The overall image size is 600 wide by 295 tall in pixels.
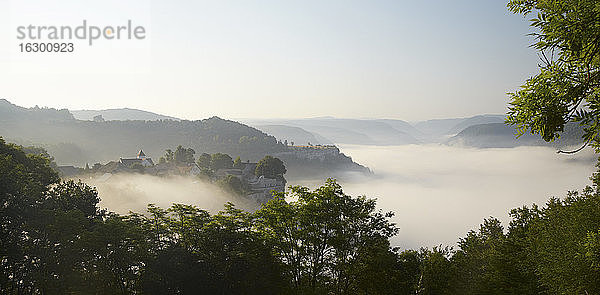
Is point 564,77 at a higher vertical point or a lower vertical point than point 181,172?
higher

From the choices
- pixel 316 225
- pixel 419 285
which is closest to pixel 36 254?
pixel 316 225

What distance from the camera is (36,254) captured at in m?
21.4

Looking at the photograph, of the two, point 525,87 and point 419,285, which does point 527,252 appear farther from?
point 525,87

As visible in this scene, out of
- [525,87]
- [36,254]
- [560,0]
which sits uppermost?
[560,0]

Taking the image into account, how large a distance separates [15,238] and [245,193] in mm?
81614

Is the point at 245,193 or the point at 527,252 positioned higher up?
the point at 527,252

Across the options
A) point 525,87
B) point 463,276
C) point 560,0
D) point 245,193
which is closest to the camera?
point 560,0

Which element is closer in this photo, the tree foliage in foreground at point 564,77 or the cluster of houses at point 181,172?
the tree foliage in foreground at point 564,77

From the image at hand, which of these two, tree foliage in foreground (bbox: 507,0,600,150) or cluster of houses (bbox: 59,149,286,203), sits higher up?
tree foliage in foreground (bbox: 507,0,600,150)

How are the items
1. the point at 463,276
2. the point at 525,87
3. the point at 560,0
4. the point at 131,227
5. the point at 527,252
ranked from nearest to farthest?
the point at 560,0, the point at 525,87, the point at 527,252, the point at 131,227, the point at 463,276

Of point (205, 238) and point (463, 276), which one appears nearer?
point (205, 238)

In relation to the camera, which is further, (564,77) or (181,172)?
(181,172)

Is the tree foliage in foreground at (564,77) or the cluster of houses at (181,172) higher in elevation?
the tree foliage in foreground at (564,77)

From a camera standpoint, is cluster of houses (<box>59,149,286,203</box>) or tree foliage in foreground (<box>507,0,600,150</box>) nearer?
tree foliage in foreground (<box>507,0,600,150</box>)
